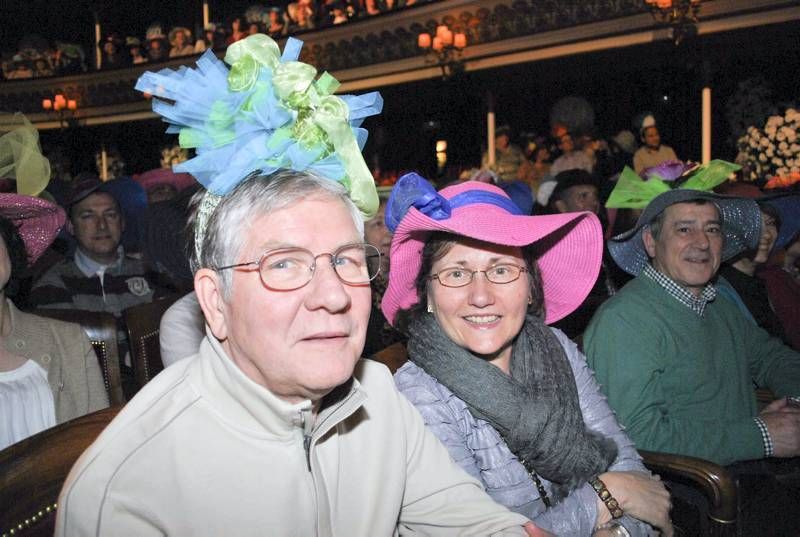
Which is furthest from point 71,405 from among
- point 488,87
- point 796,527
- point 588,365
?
point 488,87

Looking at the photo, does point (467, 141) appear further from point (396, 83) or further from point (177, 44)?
point (177, 44)

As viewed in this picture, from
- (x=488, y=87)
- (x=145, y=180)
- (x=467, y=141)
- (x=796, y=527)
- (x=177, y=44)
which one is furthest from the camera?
(x=177, y=44)

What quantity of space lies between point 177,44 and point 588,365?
14.1m

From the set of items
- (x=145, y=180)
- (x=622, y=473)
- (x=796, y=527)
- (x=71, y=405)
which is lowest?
(x=796, y=527)

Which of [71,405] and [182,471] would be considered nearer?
[182,471]

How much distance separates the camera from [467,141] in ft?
37.0

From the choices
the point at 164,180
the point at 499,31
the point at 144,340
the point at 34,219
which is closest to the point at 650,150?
the point at 499,31

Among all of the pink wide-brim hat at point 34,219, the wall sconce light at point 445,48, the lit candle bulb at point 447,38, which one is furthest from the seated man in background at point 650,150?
the pink wide-brim hat at point 34,219

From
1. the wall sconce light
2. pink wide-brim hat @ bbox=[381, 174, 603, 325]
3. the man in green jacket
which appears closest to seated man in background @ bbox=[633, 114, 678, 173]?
the wall sconce light

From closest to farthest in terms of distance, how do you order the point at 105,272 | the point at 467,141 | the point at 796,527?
the point at 796,527 < the point at 105,272 < the point at 467,141

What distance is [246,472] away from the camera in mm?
1142

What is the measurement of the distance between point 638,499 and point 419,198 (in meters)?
1.05

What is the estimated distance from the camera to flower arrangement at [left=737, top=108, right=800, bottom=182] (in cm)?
477

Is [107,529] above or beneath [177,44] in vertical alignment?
beneath
